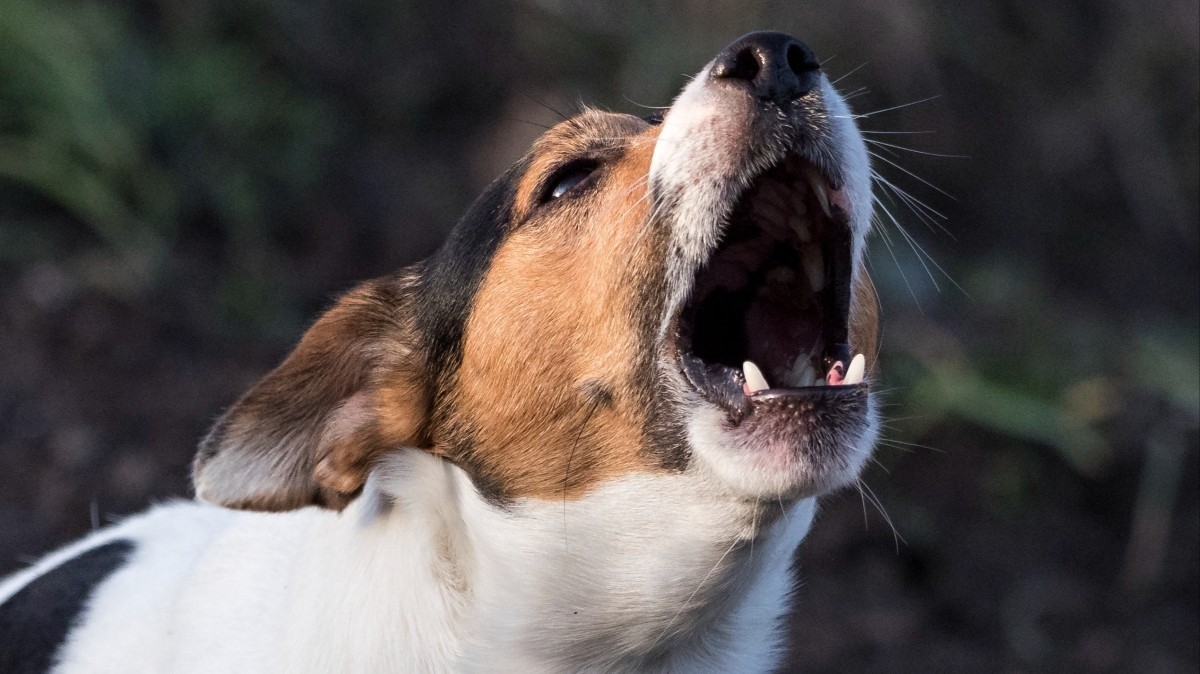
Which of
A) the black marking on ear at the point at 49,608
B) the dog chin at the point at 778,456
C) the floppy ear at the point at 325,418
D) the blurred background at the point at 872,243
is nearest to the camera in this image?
the dog chin at the point at 778,456

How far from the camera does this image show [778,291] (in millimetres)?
2619

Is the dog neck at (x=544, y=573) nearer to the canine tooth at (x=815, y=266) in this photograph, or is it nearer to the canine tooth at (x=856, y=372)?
the canine tooth at (x=856, y=372)

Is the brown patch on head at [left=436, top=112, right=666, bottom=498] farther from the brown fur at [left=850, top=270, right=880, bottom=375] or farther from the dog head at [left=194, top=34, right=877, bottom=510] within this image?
the brown fur at [left=850, top=270, right=880, bottom=375]

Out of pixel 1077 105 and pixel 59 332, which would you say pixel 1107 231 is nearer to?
pixel 1077 105

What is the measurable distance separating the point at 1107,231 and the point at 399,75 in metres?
4.10

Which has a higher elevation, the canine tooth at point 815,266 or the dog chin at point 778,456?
the canine tooth at point 815,266

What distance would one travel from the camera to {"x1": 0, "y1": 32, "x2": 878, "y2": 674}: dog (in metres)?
2.39

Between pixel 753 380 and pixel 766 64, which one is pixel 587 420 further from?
pixel 766 64

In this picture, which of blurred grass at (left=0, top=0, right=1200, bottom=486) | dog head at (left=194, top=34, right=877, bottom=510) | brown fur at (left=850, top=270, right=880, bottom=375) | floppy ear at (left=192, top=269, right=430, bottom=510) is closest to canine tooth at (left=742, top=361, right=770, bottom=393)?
dog head at (left=194, top=34, right=877, bottom=510)

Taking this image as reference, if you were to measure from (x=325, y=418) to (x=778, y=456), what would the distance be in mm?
1058

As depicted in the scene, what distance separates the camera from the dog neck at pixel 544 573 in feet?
8.05

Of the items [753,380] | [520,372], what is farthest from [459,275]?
[753,380]

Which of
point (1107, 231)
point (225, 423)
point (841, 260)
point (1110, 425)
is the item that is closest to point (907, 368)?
point (1110, 425)

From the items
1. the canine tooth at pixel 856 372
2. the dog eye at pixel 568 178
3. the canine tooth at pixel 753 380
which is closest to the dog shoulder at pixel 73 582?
the dog eye at pixel 568 178
